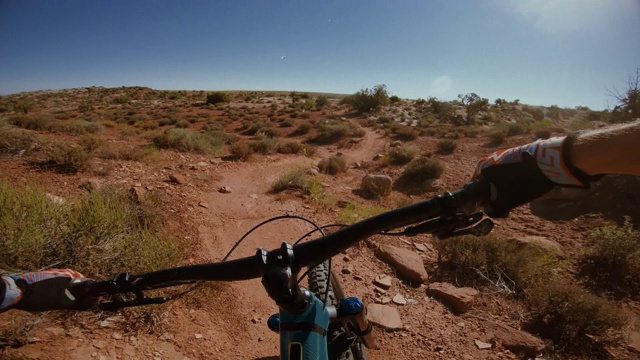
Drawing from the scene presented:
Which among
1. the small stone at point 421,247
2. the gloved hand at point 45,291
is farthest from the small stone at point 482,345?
the gloved hand at point 45,291

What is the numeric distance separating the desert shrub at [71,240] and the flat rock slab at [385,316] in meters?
2.50

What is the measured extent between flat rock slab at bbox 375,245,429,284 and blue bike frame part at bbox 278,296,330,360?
123 inches

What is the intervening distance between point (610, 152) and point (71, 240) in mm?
4323

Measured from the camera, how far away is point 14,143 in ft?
21.0

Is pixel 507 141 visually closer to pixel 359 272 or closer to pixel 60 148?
pixel 359 272

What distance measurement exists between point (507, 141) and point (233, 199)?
45.7ft

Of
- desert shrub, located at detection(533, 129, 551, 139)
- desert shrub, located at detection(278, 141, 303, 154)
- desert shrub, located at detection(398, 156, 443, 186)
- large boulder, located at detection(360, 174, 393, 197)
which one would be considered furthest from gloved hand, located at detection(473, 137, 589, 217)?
desert shrub, located at detection(533, 129, 551, 139)

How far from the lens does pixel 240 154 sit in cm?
952

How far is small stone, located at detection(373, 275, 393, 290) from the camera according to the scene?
12.5 ft

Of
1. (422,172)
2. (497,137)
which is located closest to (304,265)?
(422,172)

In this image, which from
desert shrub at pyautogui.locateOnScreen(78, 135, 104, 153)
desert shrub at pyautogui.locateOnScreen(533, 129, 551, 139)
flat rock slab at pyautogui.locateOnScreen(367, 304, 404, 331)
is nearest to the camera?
flat rock slab at pyautogui.locateOnScreen(367, 304, 404, 331)

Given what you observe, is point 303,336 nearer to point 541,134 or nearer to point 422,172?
point 422,172

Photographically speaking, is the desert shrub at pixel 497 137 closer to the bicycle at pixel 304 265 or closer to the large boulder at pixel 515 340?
the large boulder at pixel 515 340

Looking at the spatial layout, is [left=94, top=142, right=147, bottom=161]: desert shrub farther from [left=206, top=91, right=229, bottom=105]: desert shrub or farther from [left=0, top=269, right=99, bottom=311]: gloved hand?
[left=206, top=91, right=229, bottom=105]: desert shrub
